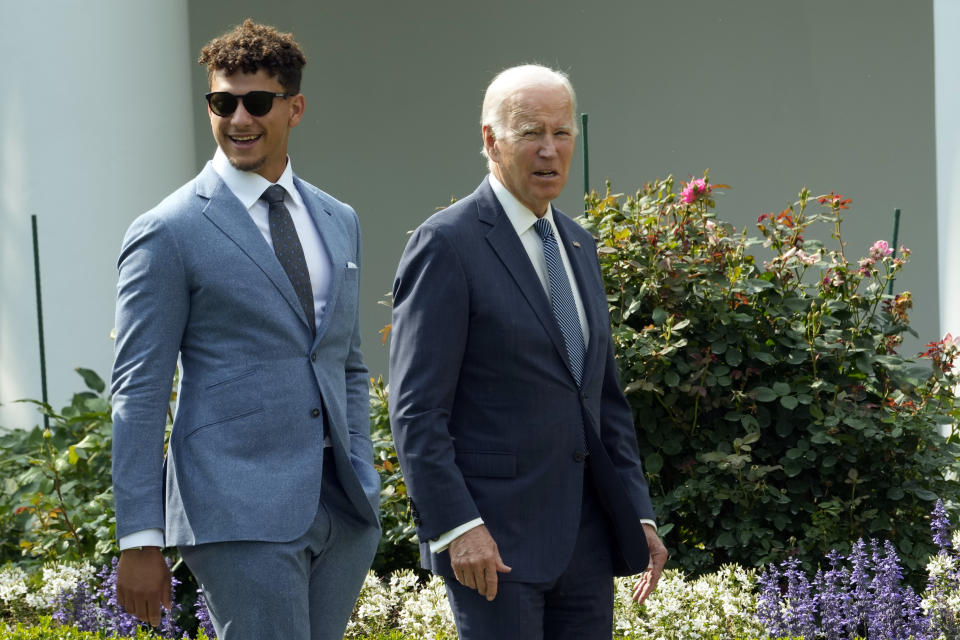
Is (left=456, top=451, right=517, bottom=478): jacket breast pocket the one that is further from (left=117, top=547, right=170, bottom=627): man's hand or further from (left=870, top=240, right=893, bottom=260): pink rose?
(left=870, top=240, right=893, bottom=260): pink rose

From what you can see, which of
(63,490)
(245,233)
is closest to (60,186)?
(63,490)

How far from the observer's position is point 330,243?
96.6 inches

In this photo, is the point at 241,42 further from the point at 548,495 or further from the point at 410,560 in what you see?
the point at 410,560

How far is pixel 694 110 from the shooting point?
8016 mm

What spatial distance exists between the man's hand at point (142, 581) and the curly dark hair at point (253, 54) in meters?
0.93

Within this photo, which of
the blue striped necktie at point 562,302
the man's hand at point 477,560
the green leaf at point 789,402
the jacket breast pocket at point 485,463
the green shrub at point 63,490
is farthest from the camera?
the green shrub at point 63,490

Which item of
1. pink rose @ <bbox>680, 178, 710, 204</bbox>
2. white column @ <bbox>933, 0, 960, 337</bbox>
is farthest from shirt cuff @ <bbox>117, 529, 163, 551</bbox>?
white column @ <bbox>933, 0, 960, 337</bbox>

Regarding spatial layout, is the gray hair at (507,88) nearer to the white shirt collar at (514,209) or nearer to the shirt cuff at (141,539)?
the white shirt collar at (514,209)

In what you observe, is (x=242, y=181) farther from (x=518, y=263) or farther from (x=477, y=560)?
(x=477, y=560)

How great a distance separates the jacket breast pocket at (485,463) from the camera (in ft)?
7.66

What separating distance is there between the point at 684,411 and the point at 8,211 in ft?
12.1

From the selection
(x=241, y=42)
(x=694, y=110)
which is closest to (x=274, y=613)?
(x=241, y=42)

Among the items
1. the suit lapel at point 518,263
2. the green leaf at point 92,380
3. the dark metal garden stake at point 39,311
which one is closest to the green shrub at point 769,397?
the suit lapel at point 518,263

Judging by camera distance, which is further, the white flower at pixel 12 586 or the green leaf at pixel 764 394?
the white flower at pixel 12 586
